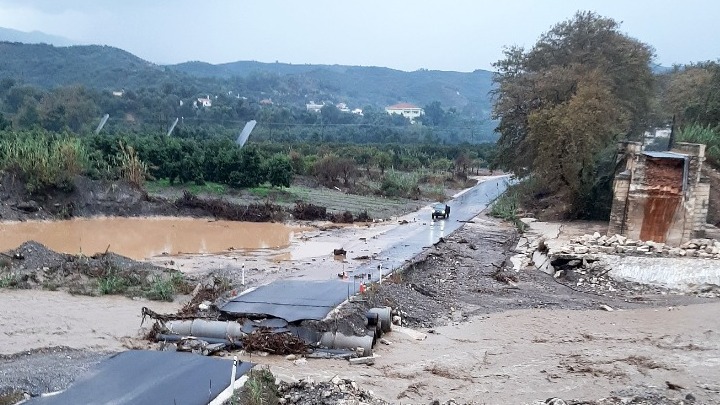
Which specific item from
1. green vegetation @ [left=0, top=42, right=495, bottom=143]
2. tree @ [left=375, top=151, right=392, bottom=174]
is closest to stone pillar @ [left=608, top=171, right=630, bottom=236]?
tree @ [left=375, top=151, right=392, bottom=174]

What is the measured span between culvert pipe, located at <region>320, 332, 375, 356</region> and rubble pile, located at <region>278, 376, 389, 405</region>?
6.20 ft

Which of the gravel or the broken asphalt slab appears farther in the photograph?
the gravel

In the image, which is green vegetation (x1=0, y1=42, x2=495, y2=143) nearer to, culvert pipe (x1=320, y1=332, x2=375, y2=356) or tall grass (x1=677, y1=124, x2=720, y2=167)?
tall grass (x1=677, y1=124, x2=720, y2=167)

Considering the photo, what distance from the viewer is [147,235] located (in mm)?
22094

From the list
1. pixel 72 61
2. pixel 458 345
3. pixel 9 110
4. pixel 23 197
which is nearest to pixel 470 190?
pixel 23 197

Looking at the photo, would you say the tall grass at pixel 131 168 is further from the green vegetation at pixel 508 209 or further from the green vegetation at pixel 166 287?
the green vegetation at pixel 508 209

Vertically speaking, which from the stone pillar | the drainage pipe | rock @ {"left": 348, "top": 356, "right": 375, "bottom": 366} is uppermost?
the stone pillar

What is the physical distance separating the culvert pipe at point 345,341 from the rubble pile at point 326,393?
1.89 metres

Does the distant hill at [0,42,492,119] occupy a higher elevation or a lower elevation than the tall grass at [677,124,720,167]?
higher

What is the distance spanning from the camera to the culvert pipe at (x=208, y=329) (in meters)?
10.4

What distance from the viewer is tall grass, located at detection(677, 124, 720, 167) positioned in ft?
72.8

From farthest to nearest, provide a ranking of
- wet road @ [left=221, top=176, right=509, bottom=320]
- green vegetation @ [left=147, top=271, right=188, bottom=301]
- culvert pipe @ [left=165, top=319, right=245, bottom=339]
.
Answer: green vegetation @ [left=147, top=271, right=188, bottom=301], wet road @ [left=221, top=176, right=509, bottom=320], culvert pipe @ [left=165, top=319, right=245, bottom=339]

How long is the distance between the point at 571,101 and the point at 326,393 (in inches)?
793

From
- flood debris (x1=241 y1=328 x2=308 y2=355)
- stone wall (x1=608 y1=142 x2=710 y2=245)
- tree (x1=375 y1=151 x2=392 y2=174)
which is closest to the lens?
flood debris (x1=241 y1=328 x2=308 y2=355)
